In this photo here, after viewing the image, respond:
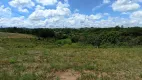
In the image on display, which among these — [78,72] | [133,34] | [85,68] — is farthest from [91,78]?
[133,34]

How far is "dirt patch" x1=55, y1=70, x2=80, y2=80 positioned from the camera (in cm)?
685

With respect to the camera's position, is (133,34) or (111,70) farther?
(133,34)

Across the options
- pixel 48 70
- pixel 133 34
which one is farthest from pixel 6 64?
pixel 133 34

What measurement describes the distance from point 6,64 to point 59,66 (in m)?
2.37

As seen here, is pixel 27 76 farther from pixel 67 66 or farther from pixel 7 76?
pixel 67 66

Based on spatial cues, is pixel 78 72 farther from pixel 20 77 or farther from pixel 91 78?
pixel 20 77

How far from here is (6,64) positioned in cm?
903

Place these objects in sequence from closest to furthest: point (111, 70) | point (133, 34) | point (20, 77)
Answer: point (20, 77)
point (111, 70)
point (133, 34)

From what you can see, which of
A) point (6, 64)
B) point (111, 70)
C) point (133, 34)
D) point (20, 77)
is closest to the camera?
point (20, 77)

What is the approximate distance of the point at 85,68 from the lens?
8227mm

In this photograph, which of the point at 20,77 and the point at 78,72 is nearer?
the point at 20,77

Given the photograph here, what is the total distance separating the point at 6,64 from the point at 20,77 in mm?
2628

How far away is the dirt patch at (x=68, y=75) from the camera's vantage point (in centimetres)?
685

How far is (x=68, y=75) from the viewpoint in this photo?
23.7 feet
